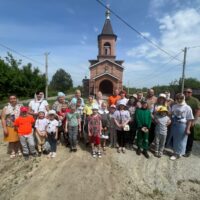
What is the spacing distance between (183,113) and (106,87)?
32780mm

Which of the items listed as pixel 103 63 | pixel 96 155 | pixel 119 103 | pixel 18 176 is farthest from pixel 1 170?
pixel 103 63

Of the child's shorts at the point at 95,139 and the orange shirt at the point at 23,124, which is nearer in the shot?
the orange shirt at the point at 23,124

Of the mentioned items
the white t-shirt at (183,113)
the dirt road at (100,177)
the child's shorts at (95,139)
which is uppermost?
the white t-shirt at (183,113)

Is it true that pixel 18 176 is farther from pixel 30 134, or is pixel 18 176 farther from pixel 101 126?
pixel 101 126

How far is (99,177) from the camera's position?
4.83 meters

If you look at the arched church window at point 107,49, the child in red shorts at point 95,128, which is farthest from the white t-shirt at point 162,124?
the arched church window at point 107,49

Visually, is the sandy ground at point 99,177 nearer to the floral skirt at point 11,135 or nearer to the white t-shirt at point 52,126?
the floral skirt at point 11,135

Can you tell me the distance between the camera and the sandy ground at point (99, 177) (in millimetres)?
4312

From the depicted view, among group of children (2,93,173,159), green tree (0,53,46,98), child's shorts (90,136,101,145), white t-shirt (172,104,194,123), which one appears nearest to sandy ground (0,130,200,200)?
group of children (2,93,173,159)

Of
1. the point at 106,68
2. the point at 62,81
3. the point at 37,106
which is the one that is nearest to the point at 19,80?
the point at 37,106

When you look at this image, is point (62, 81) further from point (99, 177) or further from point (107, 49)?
point (99, 177)

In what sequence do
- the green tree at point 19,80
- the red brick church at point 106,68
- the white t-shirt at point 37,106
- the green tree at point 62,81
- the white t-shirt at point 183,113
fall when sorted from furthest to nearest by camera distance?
the green tree at point 62,81, the red brick church at point 106,68, the green tree at point 19,80, the white t-shirt at point 37,106, the white t-shirt at point 183,113

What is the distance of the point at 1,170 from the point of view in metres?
5.30

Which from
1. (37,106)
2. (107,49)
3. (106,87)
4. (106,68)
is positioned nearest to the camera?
(37,106)
